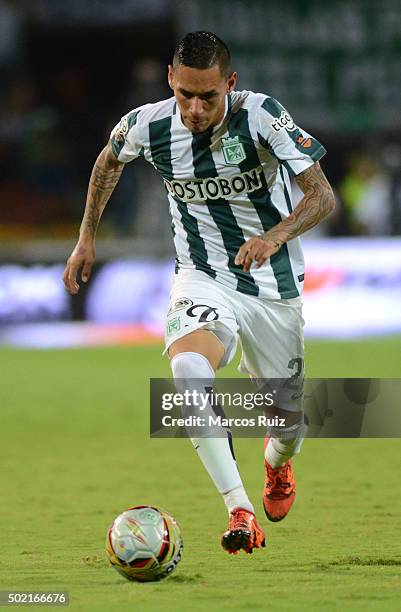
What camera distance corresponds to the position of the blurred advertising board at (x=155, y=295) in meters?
15.1

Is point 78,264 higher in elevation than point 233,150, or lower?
lower

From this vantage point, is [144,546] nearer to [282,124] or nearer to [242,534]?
[242,534]

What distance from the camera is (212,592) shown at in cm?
440

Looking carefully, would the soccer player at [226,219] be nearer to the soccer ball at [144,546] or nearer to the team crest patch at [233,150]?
the team crest patch at [233,150]

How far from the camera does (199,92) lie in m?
5.34

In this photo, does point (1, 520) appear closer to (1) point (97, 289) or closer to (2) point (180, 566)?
(2) point (180, 566)

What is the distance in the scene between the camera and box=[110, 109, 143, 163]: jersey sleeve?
5.87 m

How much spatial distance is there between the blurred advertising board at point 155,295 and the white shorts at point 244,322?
9013 mm

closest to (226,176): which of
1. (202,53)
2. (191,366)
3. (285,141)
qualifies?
(285,141)

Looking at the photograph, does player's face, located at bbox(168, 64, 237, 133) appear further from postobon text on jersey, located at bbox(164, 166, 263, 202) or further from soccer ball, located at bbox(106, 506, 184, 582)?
soccer ball, located at bbox(106, 506, 184, 582)

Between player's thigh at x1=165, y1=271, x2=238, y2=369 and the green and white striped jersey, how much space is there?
15 cm

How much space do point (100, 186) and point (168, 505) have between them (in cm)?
175

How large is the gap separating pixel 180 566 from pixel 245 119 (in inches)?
78.4

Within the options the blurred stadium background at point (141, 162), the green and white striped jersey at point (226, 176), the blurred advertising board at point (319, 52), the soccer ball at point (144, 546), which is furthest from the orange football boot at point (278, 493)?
the blurred advertising board at point (319, 52)
